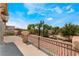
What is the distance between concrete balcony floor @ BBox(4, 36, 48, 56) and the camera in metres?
2.11

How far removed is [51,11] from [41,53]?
0.52 meters

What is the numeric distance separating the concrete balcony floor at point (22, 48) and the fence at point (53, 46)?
0.06 metres

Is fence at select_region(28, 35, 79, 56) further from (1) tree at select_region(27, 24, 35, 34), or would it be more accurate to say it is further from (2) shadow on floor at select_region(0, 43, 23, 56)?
(2) shadow on floor at select_region(0, 43, 23, 56)

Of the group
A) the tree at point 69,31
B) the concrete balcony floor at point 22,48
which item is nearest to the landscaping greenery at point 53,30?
the tree at point 69,31

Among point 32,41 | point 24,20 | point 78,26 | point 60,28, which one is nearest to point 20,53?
point 32,41

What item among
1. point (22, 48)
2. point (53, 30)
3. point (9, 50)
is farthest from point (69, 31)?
point (9, 50)

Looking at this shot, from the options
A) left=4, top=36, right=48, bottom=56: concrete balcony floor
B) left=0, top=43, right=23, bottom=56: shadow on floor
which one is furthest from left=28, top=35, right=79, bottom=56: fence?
left=0, top=43, right=23, bottom=56: shadow on floor

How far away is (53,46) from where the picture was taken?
2.08m

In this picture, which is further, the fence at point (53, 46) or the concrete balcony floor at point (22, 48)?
the concrete balcony floor at point (22, 48)

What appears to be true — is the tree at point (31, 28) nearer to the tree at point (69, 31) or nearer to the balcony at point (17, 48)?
the balcony at point (17, 48)

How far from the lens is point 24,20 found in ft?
6.98

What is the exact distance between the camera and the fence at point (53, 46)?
6.57ft

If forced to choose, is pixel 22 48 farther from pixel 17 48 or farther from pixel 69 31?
pixel 69 31

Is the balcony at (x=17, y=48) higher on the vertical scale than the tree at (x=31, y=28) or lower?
lower
